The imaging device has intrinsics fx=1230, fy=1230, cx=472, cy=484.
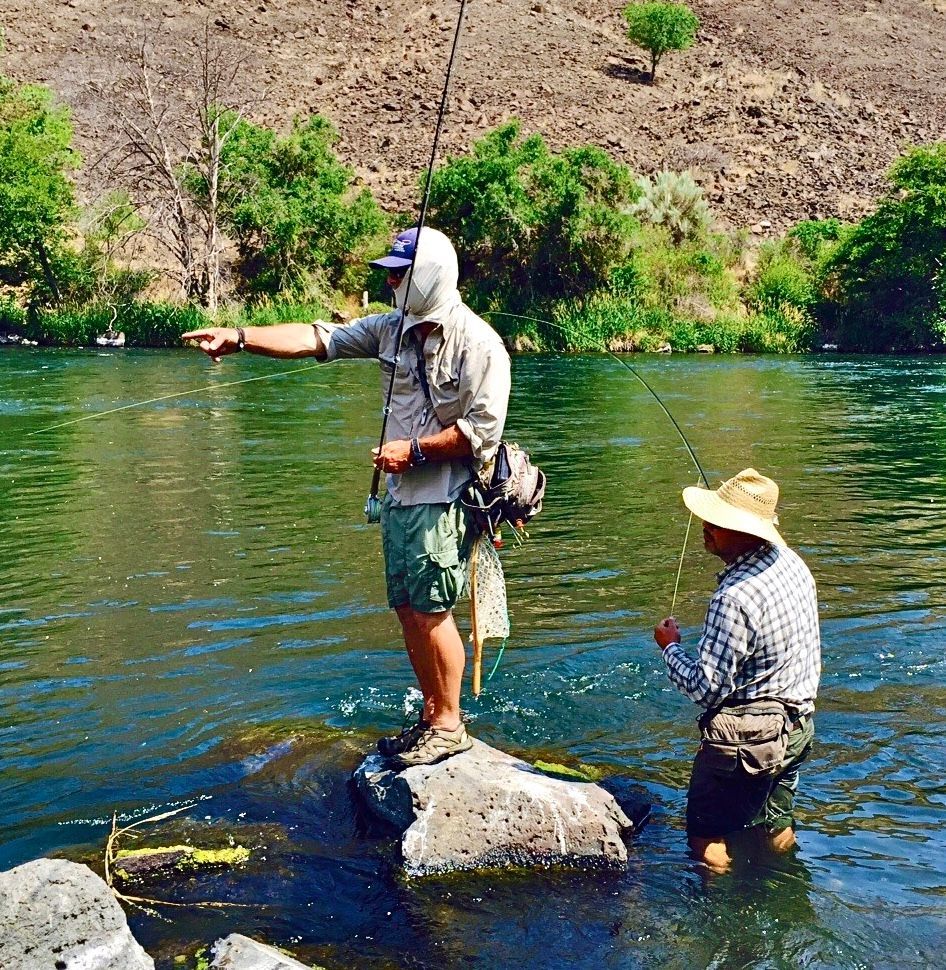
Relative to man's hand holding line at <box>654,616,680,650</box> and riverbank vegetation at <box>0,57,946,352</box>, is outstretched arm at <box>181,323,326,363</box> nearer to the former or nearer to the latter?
man's hand holding line at <box>654,616,680,650</box>

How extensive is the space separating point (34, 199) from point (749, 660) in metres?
38.7

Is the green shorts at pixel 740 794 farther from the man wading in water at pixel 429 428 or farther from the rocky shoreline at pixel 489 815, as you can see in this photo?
the man wading in water at pixel 429 428

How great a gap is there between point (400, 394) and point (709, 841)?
2.09m

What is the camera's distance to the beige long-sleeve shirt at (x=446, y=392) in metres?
4.69

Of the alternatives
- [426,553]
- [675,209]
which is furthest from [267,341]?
[675,209]

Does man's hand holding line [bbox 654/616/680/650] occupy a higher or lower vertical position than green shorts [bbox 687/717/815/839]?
higher

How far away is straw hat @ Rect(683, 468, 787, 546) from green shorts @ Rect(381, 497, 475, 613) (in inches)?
37.3

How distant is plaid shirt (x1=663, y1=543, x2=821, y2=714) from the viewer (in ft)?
14.1

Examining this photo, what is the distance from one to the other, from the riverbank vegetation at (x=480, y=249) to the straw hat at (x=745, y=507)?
103 feet

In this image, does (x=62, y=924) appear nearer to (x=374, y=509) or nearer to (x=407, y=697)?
(x=374, y=509)

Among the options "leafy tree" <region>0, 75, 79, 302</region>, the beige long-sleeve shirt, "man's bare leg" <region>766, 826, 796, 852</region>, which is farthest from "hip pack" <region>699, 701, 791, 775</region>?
"leafy tree" <region>0, 75, 79, 302</region>

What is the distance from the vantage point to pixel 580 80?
203 ft

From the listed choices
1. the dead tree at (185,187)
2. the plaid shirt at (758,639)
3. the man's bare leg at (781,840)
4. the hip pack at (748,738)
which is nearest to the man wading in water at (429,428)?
the plaid shirt at (758,639)

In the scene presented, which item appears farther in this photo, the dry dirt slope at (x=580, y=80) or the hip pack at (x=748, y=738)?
the dry dirt slope at (x=580, y=80)
